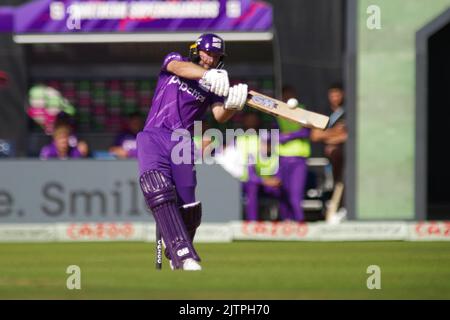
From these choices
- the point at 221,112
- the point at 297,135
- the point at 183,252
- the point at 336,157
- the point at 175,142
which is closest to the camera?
the point at 183,252

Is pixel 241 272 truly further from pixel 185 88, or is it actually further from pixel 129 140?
pixel 129 140

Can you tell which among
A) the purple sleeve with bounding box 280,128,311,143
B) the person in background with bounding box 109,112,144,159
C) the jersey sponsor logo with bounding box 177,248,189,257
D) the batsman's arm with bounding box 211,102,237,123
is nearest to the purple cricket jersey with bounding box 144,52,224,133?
the batsman's arm with bounding box 211,102,237,123

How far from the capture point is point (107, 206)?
12.6m

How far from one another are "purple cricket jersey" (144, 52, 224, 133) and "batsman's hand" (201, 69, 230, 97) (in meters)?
0.39

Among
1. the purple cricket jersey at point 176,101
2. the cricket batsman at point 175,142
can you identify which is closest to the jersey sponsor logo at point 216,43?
the cricket batsman at point 175,142

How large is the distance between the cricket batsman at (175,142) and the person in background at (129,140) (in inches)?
227

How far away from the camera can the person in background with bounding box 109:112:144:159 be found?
529 inches

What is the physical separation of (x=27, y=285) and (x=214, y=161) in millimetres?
5972

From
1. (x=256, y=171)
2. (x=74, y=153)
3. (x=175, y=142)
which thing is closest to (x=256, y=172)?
(x=256, y=171)

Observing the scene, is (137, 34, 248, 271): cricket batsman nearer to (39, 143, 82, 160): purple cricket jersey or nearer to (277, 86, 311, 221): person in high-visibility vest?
(277, 86, 311, 221): person in high-visibility vest

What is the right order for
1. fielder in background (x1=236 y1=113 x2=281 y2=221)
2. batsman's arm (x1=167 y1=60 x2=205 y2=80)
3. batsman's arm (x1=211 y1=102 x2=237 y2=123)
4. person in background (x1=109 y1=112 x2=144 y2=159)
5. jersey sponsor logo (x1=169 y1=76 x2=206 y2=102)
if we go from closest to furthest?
batsman's arm (x1=167 y1=60 x2=205 y2=80) → jersey sponsor logo (x1=169 y1=76 x2=206 y2=102) → batsman's arm (x1=211 y1=102 x2=237 y2=123) → fielder in background (x1=236 y1=113 x2=281 y2=221) → person in background (x1=109 y1=112 x2=144 y2=159)

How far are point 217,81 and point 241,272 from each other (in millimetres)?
1436

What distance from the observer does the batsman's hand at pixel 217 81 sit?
705 centimetres

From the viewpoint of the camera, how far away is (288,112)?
7.14 metres
